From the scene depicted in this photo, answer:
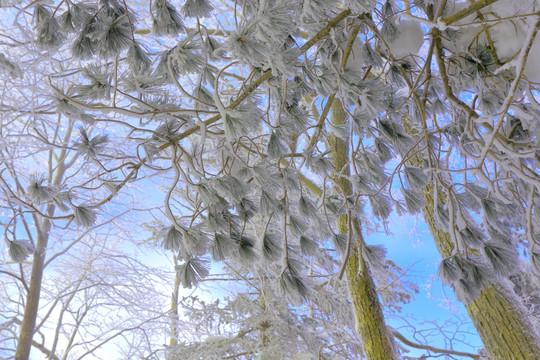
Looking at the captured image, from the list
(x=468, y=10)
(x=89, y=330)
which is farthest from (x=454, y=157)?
(x=89, y=330)

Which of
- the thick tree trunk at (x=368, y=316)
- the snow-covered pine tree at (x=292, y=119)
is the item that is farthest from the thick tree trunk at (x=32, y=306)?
the snow-covered pine tree at (x=292, y=119)

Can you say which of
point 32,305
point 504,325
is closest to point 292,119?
point 504,325

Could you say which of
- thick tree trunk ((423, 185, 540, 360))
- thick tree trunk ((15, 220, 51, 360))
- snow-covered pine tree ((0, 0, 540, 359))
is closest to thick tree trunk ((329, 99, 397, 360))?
thick tree trunk ((423, 185, 540, 360))

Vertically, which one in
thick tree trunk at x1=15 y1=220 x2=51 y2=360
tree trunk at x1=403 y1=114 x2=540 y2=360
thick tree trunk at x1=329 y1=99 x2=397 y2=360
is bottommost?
tree trunk at x1=403 y1=114 x2=540 y2=360

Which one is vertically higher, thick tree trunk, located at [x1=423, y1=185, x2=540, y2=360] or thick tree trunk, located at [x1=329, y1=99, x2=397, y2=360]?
thick tree trunk, located at [x1=329, y1=99, x2=397, y2=360]

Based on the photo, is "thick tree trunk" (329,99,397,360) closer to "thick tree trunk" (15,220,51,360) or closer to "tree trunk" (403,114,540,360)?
"tree trunk" (403,114,540,360)

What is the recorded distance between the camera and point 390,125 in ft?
3.68

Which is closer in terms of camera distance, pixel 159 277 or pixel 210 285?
pixel 210 285

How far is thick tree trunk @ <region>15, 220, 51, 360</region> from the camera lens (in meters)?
3.68

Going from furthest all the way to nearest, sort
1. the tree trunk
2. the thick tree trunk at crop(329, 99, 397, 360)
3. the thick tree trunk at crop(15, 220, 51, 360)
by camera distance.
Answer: the thick tree trunk at crop(15, 220, 51, 360) < the thick tree trunk at crop(329, 99, 397, 360) < the tree trunk

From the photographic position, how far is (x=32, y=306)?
3.87 metres

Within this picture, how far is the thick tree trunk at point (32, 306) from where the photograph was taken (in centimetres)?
368

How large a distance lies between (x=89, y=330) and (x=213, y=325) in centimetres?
239

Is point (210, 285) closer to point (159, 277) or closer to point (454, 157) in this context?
point (159, 277)
